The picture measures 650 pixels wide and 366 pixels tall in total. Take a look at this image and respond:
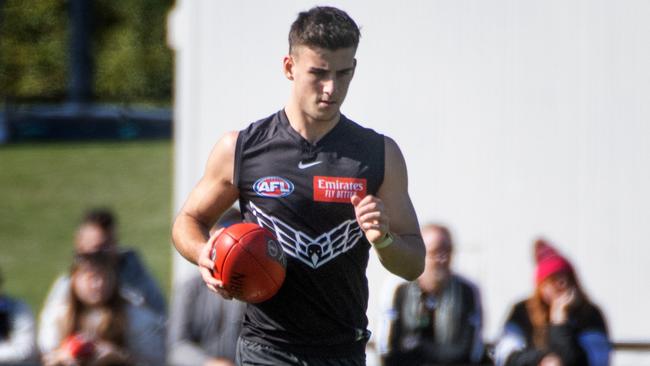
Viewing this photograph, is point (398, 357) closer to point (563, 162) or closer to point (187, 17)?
point (563, 162)

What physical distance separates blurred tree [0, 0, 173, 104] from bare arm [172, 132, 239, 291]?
3154 cm

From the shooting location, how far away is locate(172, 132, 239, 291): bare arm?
4.27 meters

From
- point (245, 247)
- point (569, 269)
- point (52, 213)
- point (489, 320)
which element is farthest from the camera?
point (52, 213)

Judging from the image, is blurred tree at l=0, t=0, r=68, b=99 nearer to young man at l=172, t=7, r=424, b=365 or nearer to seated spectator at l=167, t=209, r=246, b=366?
seated spectator at l=167, t=209, r=246, b=366

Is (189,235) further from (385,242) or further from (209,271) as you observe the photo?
(385,242)

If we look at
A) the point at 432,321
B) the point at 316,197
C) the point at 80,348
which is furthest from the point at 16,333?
the point at 316,197

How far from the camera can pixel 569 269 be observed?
23.3 ft

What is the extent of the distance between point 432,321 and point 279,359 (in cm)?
297

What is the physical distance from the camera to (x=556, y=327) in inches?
277

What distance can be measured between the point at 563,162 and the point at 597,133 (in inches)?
10.7

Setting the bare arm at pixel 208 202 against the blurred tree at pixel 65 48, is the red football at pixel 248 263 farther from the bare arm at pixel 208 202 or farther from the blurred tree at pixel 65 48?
the blurred tree at pixel 65 48

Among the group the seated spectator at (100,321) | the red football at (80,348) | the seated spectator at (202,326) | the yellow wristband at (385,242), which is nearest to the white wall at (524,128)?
the seated spectator at (100,321)

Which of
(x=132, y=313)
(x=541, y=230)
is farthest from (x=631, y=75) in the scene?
(x=132, y=313)

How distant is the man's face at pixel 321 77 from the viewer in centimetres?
408
